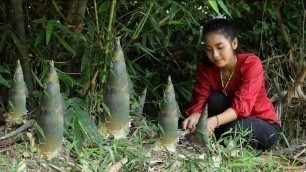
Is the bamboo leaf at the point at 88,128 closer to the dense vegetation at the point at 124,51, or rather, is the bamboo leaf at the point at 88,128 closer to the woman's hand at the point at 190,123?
the dense vegetation at the point at 124,51

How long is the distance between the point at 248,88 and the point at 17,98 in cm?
123

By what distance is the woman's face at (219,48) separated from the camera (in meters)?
2.76

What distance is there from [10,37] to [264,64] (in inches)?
72.6

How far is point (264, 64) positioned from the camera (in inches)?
142

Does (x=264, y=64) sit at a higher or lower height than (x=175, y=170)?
higher

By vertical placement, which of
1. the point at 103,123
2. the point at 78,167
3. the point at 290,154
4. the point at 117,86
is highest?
the point at 117,86

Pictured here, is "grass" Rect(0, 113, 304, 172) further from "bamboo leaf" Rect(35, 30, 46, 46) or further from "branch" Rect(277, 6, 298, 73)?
"branch" Rect(277, 6, 298, 73)

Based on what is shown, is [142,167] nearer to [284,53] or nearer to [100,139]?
[100,139]

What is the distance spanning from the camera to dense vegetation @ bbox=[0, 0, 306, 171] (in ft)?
7.09

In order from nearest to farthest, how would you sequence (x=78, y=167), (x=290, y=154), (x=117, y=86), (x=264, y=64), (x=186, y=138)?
(x=78, y=167), (x=117, y=86), (x=186, y=138), (x=290, y=154), (x=264, y=64)

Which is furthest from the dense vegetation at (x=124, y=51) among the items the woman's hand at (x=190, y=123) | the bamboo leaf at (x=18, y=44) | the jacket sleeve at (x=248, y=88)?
the jacket sleeve at (x=248, y=88)

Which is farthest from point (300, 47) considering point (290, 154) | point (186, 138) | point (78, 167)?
point (78, 167)

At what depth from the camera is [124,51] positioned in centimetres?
293

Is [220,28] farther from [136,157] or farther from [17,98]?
[17,98]
